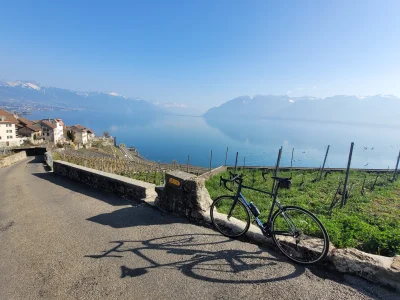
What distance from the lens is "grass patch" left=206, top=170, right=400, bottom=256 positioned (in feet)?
12.2

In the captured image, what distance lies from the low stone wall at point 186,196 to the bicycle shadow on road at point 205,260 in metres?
0.63

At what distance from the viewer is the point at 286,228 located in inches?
141

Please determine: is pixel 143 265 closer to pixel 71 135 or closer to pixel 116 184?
pixel 116 184

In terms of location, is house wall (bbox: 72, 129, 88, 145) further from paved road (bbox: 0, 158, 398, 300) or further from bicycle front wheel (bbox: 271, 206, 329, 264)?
bicycle front wheel (bbox: 271, 206, 329, 264)

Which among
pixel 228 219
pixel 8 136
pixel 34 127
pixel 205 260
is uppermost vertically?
pixel 228 219

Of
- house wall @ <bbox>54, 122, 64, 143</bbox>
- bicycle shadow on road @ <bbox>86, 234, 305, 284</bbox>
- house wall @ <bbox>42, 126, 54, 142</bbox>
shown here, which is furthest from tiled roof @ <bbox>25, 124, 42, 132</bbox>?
bicycle shadow on road @ <bbox>86, 234, 305, 284</bbox>

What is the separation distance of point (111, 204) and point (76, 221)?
109cm

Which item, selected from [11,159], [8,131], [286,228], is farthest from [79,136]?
[286,228]

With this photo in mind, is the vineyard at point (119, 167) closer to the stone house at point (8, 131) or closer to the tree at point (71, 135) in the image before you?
the stone house at point (8, 131)

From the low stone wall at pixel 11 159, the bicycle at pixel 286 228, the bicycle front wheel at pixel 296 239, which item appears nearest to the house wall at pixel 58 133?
the low stone wall at pixel 11 159

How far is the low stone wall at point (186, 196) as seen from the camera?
4562mm

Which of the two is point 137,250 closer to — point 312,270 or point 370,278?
point 312,270

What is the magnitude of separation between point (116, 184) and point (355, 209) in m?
8.59

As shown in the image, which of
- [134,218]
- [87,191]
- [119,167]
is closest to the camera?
[134,218]
